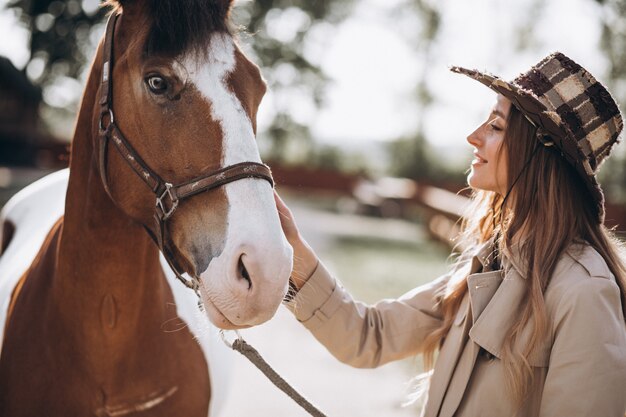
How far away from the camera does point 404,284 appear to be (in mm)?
7941

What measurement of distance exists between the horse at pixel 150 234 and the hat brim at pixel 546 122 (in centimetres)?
84

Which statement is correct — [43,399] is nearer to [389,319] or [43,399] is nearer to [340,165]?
[389,319]

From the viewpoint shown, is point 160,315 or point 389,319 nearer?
point 160,315

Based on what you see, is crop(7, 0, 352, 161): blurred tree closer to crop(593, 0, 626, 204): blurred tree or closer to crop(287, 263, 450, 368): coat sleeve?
crop(593, 0, 626, 204): blurred tree

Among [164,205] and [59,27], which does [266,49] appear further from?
[164,205]

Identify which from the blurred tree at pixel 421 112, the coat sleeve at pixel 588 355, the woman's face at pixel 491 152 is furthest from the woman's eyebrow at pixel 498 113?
the blurred tree at pixel 421 112

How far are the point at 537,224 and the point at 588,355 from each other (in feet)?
1.62

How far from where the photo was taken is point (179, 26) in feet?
5.39

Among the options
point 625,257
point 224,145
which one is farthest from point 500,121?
point 224,145

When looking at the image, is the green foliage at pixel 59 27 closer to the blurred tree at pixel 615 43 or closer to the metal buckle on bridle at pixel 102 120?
the blurred tree at pixel 615 43

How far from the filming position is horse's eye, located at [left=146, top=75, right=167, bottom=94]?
1631mm

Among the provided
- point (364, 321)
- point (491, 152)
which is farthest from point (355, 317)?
point (491, 152)

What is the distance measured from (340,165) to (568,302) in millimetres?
27288

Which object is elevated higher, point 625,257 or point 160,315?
point 625,257
